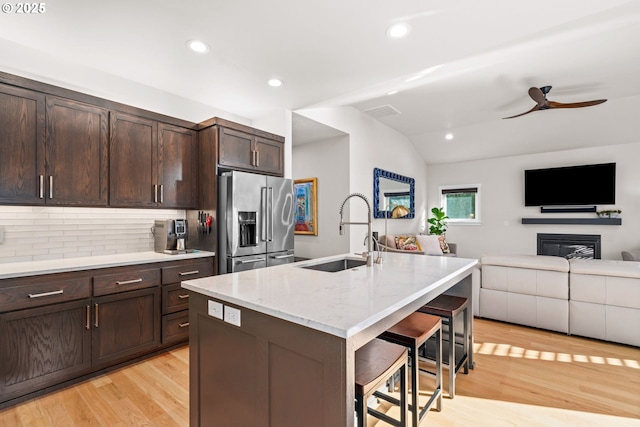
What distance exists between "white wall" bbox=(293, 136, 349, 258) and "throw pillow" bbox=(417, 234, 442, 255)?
1.96 metres

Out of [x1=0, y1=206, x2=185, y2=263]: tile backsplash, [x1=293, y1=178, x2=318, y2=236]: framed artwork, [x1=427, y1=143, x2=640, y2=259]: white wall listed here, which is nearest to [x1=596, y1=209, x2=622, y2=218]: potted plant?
[x1=427, y1=143, x2=640, y2=259]: white wall

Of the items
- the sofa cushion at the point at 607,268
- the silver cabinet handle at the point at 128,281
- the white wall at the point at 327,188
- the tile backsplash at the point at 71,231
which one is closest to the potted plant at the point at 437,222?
the white wall at the point at 327,188

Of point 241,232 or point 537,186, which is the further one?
point 537,186

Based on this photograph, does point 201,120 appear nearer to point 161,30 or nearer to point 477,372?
point 161,30

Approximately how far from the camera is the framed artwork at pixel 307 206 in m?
5.25

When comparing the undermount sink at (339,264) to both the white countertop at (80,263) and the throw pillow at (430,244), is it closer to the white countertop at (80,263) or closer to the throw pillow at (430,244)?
the white countertop at (80,263)

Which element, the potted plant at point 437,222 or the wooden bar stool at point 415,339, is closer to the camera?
the wooden bar stool at point 415,339

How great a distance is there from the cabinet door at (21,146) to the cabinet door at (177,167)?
91cm

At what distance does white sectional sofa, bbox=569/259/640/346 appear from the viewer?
2.85m

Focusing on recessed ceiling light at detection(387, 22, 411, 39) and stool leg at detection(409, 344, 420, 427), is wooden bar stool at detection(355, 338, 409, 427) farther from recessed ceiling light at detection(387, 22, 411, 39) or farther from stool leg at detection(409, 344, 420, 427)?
recessed ceiling light at detection(387, 22, 411, 39)

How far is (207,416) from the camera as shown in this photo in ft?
4.87

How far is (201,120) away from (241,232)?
152 centimetres

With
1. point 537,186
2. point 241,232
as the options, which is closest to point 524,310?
point 241,232

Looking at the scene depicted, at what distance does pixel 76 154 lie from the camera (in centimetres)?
255
